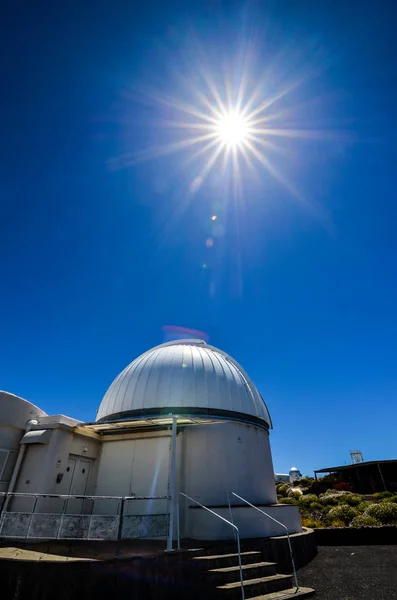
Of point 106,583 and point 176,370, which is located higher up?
point 176,370

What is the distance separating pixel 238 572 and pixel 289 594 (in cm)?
97

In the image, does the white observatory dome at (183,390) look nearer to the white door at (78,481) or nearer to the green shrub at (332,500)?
the white door at (78,481)

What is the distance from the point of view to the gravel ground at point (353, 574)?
19.2ft

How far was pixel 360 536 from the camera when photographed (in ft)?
35.5

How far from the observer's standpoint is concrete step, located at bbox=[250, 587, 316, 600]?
5336 millimetres

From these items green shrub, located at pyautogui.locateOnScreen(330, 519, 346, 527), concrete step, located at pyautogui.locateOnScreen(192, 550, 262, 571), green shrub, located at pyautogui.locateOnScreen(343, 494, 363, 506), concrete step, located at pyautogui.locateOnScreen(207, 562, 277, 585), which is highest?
green shrub, located at pyautogui.locateOnScreen(343, 494, 363, 506)

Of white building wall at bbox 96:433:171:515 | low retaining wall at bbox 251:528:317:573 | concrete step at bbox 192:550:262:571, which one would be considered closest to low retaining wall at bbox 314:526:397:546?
low retaining wall at bbox 251:528:317:573

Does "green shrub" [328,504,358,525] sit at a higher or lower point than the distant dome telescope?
lower

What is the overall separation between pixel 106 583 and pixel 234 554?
2.64 m

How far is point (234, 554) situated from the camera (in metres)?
6.25

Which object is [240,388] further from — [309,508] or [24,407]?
[309,508]

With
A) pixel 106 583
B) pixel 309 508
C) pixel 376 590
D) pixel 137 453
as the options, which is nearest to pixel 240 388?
pixel 137 453

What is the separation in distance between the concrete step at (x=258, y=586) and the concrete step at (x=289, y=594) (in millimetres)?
94

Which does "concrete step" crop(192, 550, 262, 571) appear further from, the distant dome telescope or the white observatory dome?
the distant dome telescope
